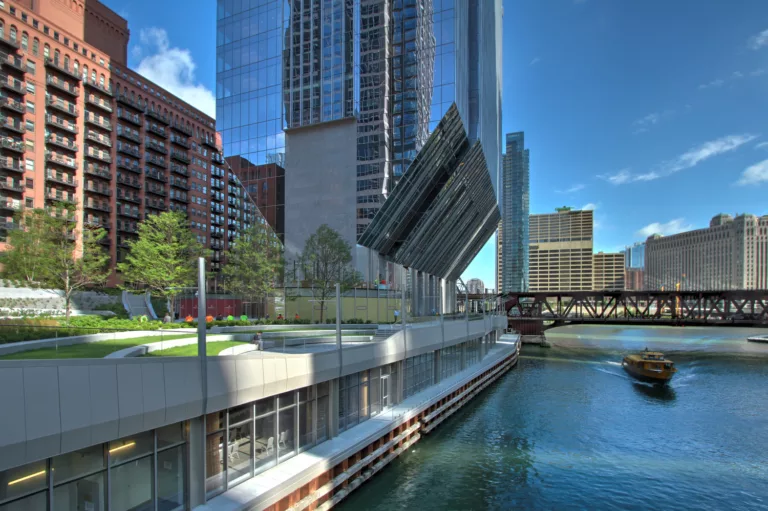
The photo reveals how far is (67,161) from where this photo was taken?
2982 inches

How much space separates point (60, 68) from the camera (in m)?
74.0

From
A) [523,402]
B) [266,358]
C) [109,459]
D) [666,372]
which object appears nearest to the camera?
[109,459]

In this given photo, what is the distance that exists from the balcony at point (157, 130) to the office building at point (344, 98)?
131ft

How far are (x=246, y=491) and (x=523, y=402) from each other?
29240mm

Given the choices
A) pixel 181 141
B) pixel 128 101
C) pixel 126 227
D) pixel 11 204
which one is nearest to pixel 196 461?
pixel 11 204

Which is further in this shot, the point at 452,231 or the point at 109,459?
the point at 452,231

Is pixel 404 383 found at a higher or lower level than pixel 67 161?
lower

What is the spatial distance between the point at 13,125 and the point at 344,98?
51904mm

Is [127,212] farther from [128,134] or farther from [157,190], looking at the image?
[128,134]

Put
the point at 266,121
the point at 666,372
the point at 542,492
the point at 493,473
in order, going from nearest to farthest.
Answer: the point at 542,492, the point at 493,473, the point at 666,372, the point at 266,121

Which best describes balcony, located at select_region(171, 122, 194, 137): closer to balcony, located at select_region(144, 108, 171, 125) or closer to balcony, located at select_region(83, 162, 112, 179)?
balcony, located at select_region(144, 108, 171, 125)

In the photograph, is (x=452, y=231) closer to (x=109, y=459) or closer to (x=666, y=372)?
(x=666, y=372)

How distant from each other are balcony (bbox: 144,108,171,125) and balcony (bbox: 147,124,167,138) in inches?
68.5

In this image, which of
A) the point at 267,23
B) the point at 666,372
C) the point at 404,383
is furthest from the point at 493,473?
the point at 267,23
